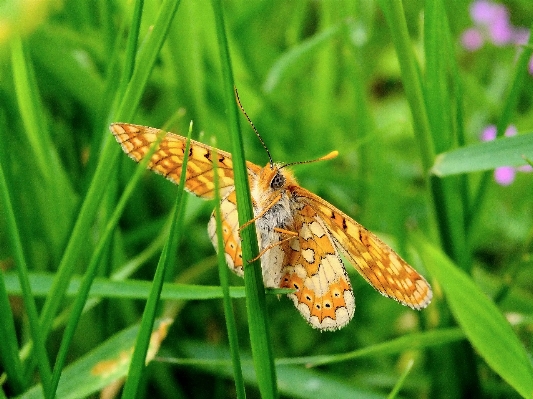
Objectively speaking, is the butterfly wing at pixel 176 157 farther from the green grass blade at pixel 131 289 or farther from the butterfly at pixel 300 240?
the green grass blade at pixel 131 289

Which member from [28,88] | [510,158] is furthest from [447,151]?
[28,88]

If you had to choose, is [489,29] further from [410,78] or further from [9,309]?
[9,309]

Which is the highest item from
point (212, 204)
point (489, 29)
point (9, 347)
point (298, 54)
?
point (489, 29)

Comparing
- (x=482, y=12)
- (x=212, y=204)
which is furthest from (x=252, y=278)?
(x=482, y=12)

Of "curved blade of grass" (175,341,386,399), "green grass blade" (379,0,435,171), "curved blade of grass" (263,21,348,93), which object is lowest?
"curved blade of grass" (175,341,386,399)

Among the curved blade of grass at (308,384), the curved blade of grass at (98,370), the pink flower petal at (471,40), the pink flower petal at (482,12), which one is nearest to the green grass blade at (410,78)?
the curved blade of grass at (308,384)

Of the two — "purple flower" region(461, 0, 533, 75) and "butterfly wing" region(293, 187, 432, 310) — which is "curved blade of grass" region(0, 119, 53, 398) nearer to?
"butterfly wing" region(293, 187, 432, 310)

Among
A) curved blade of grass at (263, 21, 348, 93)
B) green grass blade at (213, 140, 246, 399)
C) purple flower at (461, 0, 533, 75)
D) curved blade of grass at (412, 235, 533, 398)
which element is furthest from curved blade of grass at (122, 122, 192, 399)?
purple flower at (461, 0, 533, 75)

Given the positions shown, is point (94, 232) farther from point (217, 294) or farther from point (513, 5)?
point (513, 5)
